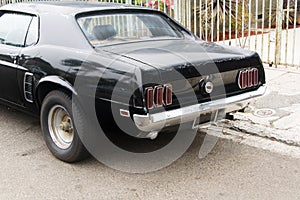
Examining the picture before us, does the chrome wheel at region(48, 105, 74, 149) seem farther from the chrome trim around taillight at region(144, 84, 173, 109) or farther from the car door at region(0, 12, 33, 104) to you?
the chrome trim around taillight at region(144, 84, 173, 109)

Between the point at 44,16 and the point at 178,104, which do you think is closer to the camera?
the point at 178,104

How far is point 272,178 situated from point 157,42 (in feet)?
6.24

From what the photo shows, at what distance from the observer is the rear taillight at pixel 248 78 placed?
13.8 feet

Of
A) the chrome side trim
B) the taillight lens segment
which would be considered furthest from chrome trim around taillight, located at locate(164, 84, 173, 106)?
the chrome side trim

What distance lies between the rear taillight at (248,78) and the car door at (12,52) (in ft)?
7.94

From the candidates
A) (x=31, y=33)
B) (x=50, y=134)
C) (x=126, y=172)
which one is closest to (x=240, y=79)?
(x=126, y=172)

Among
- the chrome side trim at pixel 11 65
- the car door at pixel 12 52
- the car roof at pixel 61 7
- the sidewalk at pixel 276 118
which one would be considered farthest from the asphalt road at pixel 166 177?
the car roof at pixel 61 7

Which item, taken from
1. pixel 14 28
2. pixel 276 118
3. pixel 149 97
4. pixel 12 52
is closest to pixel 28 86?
pixel 12 52

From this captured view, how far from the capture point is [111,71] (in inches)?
143

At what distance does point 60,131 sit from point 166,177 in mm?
1282

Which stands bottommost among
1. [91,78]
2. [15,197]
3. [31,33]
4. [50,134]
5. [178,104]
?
[15,197]

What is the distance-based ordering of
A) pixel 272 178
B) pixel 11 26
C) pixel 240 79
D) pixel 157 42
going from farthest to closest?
pixel 11 26
pixel 157 42
pixel 240 79
pixel 272 178

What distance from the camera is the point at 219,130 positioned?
508 cm

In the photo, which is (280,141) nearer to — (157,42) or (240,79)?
(240,79)
